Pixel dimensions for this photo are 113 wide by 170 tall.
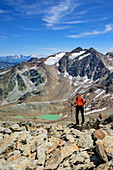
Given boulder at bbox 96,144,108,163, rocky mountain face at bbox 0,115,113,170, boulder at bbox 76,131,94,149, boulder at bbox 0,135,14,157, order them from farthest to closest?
boulder at bbox 0,135,14,157
boulder at bbox 76,131,94,149
rocky mountain face at bbox 0,115,113,170
boulder at bbox 96,144,108,163

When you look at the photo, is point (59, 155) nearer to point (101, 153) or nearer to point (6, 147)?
point (101, 153)

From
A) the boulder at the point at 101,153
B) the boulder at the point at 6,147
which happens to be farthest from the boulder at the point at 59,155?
the boulder at the point at 6,147

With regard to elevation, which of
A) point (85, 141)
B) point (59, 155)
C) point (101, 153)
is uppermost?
point (101, 153)

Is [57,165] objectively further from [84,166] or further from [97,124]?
[97,124]

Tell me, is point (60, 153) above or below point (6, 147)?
above

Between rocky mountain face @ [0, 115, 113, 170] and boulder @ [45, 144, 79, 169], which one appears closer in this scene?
rocky mountain face @ [0, 115, 113, 170]

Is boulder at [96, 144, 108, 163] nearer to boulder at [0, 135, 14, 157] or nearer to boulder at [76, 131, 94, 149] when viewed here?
boulder at [76, 131, 94, 149]

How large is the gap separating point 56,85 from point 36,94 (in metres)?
36.8

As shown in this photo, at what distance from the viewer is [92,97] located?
128 m

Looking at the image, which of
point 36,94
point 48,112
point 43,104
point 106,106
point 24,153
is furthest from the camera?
point 36,94

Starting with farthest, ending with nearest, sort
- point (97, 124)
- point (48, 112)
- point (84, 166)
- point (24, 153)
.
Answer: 1. point (48, 112)
2. point (97, 124)
3. point (24, 153)
4. point (84, 166)

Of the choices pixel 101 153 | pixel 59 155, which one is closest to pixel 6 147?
pixel 59 155

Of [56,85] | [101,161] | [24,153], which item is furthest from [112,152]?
[56,85]

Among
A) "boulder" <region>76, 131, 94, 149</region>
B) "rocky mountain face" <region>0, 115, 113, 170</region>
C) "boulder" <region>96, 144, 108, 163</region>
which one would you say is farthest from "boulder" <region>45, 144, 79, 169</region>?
"boulder" <region>96, 144, 108, 163</region>
